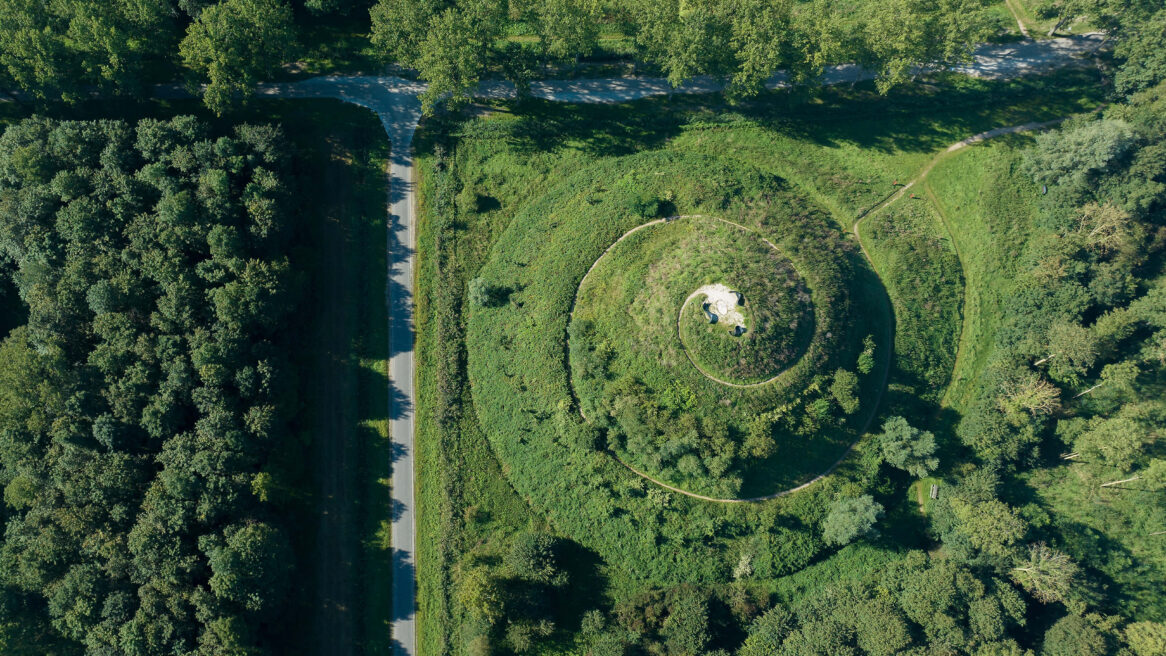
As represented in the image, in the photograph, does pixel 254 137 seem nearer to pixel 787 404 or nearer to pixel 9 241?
pixel 9 241

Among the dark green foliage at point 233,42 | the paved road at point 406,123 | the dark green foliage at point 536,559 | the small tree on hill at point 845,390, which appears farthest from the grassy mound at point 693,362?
the dark green foliage at point 233,42

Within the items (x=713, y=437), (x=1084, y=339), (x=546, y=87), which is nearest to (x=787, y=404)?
(x=713, y=437)

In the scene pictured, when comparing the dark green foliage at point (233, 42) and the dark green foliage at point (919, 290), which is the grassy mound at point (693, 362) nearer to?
the dark green foliage at point (919, 290)

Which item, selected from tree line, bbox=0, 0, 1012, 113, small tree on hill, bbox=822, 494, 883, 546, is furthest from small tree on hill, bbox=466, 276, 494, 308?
small tree on hill, bbox=822, 494, 883, 546

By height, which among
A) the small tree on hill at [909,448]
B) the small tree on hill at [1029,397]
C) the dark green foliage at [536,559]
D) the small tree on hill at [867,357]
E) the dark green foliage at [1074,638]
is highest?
the small tree on hill at [867,357]

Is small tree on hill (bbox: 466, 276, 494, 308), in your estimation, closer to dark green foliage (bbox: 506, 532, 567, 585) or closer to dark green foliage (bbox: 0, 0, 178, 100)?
dark green foliage (bbox: 506, 532, 567, 585)

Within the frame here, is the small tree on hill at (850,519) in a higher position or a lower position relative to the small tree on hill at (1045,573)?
higher

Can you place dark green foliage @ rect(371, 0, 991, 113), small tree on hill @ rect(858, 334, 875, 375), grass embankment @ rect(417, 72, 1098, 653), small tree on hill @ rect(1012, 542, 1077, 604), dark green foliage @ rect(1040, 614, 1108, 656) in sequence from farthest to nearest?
dark green foliage @ rect(371, 0, 991, 113) → small tree on hill @ rect(858, 334, 875, 375) → grass embankment @ rect(417, 72, 1098, 653) → small tree on hill @ rect(1012, 542, 1077, 604) → dark green foliage @ rect(1040, 614, 1108, 656)
